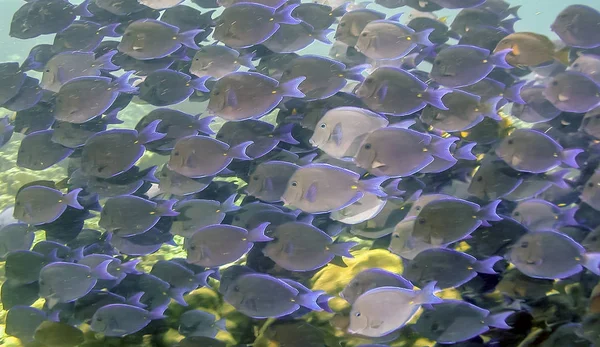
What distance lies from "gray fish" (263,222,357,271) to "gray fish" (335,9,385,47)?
198 cm

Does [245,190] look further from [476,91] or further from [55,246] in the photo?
A: [476,91]

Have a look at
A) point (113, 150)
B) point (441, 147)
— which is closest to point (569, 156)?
point (441, 147)

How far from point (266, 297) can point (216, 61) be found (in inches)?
81.0

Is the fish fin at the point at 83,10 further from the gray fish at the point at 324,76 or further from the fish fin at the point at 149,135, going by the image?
the gray fish at the point at 324,76

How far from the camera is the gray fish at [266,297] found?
234cm

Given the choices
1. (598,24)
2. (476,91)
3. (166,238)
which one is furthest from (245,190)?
(598,24)

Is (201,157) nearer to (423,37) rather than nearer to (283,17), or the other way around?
(283,17)

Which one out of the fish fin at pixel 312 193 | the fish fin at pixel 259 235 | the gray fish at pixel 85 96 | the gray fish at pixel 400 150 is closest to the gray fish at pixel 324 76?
the gray fish at pixel 400 150

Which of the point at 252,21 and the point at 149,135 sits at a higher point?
the point at 252,21

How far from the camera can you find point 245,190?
9.82 ft

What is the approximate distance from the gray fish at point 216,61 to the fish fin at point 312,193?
143 centimetres

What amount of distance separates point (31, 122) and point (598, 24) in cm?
486

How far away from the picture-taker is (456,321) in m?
2.27

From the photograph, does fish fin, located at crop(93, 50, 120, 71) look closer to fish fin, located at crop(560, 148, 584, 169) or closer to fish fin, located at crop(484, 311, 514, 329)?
fish fin, located at crop(484, 311, 514, 329)
